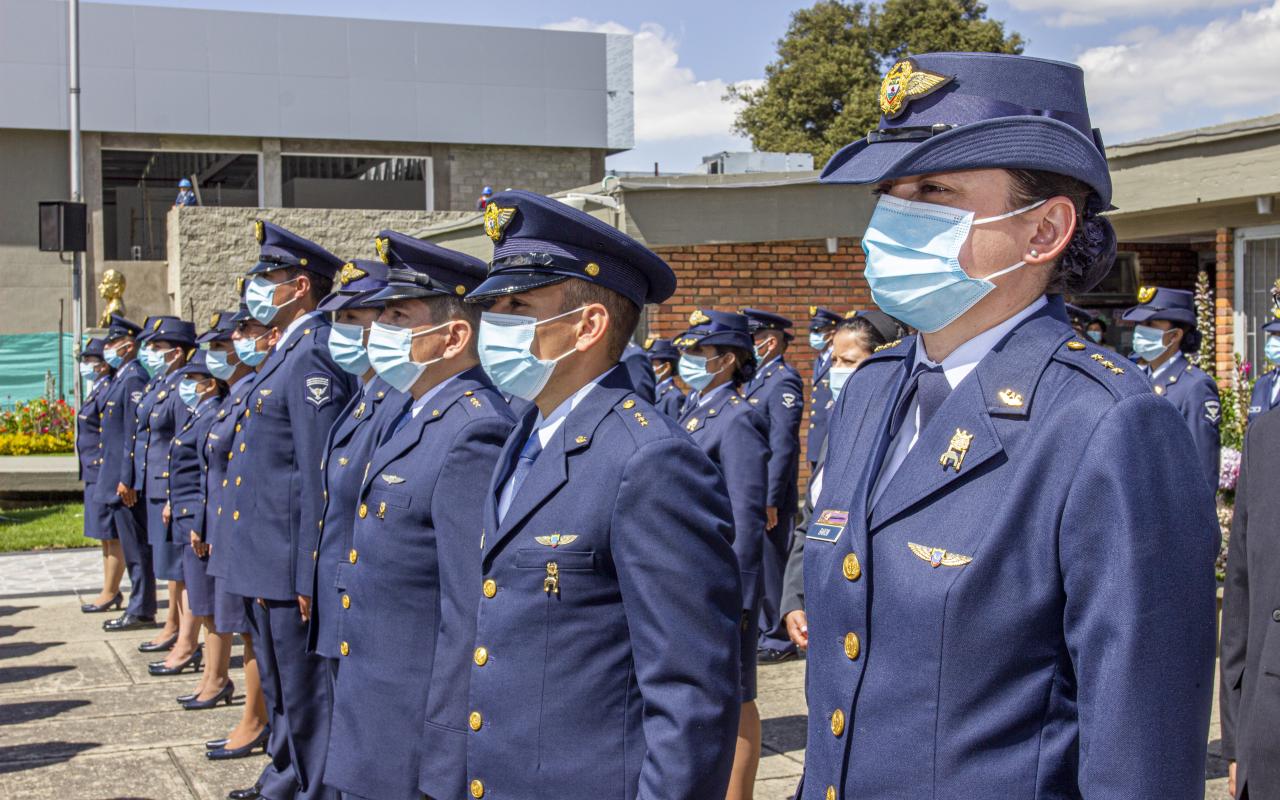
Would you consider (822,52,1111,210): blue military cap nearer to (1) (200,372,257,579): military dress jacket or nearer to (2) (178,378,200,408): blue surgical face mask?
(1) (200,372,257,579): military dress jacket

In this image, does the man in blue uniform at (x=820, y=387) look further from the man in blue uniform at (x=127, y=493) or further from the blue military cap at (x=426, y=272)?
the blue military cap at (x=426, y=272)

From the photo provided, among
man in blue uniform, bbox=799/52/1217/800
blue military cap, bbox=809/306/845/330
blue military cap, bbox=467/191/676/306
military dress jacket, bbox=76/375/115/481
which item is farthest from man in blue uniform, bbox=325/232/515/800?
blue military cap, bbox=809/306/845/330

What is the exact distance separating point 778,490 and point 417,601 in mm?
4856

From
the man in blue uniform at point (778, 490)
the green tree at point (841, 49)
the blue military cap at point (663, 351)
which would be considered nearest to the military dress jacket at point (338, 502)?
the man in blue uniform at point (778, 490)

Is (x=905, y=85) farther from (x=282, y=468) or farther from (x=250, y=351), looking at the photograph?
(x=250, y=351)

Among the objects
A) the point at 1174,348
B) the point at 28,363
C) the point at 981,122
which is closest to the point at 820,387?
the point at 1174,348

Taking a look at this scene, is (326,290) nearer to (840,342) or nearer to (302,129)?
(840,342)

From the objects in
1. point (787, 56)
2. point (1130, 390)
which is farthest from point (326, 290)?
point (787, 56)

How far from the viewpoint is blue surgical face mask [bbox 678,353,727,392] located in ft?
26.5

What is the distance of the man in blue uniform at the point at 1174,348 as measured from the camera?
8.89 meters

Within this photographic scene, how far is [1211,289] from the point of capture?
14.6 meters

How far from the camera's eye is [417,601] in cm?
386

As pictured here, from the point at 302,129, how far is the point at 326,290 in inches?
922

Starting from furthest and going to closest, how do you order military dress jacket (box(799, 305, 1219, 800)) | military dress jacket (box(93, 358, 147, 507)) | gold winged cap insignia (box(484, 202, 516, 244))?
military dress jacket (box(93, 358, 147, 507))
gold winged cap insignia (box(484, 202, 516, 244))
military dress jacket (box(799, 305, 1219, 800))
